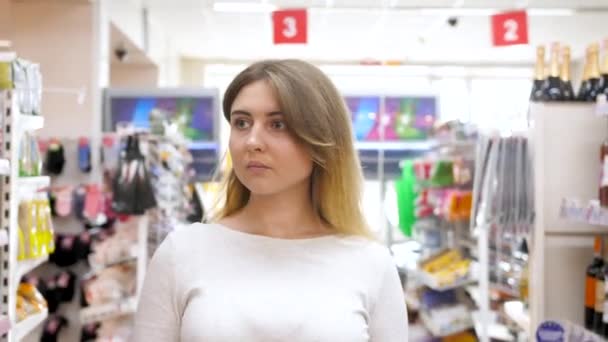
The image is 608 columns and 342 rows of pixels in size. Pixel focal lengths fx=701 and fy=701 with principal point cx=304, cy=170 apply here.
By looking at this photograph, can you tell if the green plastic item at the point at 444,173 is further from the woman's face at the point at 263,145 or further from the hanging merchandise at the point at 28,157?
the woman's face at the point at 263,145

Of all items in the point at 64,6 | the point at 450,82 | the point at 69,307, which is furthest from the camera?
the point at 450,82

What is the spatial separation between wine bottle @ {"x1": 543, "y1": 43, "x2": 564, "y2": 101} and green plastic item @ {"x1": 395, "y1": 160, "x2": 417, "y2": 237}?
257 centimetres

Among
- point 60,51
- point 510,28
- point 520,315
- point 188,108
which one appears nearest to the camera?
point 520,315

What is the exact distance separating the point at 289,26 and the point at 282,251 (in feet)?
15.6

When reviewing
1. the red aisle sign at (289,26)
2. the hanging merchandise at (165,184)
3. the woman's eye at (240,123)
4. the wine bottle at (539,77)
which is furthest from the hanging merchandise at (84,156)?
the woman's eye at (240,123)

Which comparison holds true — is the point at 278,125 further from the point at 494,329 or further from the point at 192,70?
the point at 192,70

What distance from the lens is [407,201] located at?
6.04m

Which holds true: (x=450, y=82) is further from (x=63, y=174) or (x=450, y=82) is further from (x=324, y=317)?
(x=324, y=317)

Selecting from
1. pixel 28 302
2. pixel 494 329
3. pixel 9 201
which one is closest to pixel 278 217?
pixel 9 201

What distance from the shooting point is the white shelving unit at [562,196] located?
3.16 meters

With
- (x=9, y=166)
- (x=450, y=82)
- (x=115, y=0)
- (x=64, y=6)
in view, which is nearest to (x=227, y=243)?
(x=9, y=166)

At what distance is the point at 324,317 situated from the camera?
141 centimetres

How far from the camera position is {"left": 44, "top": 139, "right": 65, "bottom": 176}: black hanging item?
450cm

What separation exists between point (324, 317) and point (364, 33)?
730 cm
